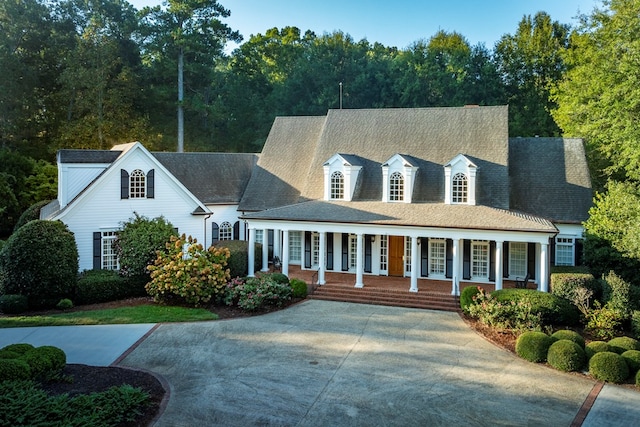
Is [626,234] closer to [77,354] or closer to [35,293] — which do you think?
[77,354]

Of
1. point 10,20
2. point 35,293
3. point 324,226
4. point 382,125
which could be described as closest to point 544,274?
point 324,226

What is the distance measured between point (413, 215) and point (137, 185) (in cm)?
1372

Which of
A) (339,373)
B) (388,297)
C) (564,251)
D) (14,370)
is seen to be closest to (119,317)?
(14,370)

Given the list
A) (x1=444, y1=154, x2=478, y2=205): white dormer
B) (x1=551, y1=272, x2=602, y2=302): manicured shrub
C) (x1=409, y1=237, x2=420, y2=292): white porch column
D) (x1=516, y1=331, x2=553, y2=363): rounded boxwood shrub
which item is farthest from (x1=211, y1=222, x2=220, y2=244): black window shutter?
(x1=516, y1=331, x2=553, y2=363): rounded boxwood shrub

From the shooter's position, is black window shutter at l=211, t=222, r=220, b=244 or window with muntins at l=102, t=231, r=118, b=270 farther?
black window shutter at l=211, t=222, r=220, b=244

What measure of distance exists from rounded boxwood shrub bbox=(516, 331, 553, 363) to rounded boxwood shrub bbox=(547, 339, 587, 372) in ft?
0.88

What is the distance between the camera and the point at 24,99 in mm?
40906

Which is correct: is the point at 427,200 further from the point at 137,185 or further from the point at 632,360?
the point at 137,185

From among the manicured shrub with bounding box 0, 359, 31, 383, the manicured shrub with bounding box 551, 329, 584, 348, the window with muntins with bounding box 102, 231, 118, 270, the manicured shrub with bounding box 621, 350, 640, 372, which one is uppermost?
the window with muntins with bounding box 102, 231, 118, 270

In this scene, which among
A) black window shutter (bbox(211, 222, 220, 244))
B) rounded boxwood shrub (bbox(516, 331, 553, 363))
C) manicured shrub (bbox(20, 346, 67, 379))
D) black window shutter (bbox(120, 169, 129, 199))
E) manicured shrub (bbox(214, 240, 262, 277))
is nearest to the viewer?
manicured shrub (bbox(20, 346, 67, 379))

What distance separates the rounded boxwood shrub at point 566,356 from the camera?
14.8 m

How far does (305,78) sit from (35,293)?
118ft

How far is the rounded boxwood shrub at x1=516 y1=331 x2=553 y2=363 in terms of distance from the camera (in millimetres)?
15516

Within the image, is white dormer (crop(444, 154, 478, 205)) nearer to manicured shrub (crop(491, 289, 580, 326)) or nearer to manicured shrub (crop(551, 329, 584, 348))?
manicured shrub (crop(491, 289, 580, 326))
